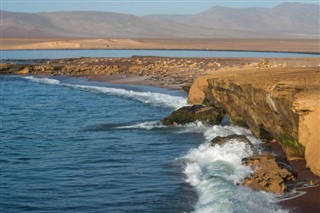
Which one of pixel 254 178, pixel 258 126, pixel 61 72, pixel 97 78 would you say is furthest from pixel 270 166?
pixel 61 72

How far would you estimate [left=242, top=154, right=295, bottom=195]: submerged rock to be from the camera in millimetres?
13395

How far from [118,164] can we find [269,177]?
5.27 meters

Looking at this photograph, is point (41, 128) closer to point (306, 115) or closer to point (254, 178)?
point (254, 178)

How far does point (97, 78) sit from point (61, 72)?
9155 millimetres

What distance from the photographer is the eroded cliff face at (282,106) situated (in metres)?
12.0

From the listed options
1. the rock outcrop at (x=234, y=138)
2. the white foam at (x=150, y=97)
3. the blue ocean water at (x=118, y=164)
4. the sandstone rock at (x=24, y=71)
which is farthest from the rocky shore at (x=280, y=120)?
the sandstone rock at (x=24, y=71)

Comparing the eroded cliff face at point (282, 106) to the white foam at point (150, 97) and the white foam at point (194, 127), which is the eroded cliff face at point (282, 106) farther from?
the white foam at point (150, 97)

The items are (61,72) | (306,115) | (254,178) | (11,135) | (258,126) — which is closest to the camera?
(306,115)

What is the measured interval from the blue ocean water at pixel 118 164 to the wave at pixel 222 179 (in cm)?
2

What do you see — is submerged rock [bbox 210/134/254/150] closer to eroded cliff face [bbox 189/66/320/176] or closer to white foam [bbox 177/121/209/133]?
eroded cliff face [bbox 189/66/320/176]

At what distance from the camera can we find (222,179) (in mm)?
14719

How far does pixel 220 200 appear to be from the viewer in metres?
12.8

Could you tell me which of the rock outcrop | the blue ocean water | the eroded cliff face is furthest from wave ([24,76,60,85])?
the rock outcrop

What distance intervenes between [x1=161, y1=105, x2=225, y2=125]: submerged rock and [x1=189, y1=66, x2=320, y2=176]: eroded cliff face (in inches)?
54.3
